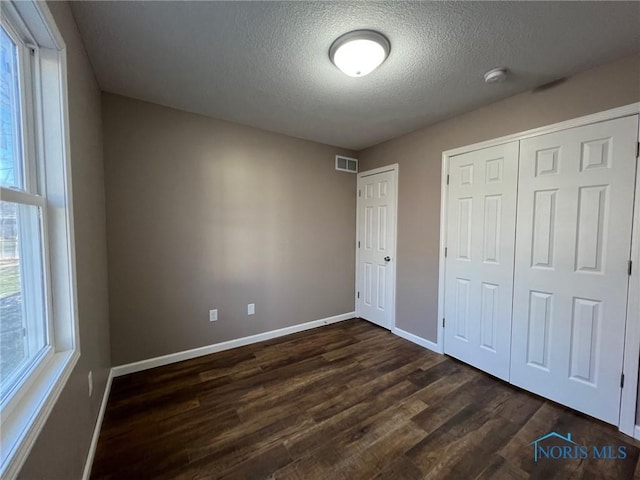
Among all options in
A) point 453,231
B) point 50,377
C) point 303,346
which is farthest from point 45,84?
point 453,231

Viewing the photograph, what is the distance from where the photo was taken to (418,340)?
2.90m

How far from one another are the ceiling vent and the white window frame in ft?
9.03

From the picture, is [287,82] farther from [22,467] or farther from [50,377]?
[22,467]

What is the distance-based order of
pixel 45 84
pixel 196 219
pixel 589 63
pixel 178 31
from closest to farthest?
pixel 45 84 → pixel 178 31 → pixel 589 63 → pixel 196 219

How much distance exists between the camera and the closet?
5.54ft

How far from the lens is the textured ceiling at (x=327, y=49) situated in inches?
52.0

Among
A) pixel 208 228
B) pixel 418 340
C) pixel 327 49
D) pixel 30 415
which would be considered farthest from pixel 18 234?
pixel 418 340

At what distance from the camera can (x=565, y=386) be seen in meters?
1.89

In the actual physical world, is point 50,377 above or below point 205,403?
above

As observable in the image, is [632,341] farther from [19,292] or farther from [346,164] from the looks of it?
[19,292]

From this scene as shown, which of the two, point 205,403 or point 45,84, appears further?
point 205,403

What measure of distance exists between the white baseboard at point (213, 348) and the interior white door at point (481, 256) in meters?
1.58

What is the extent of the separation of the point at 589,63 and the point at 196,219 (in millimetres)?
3279

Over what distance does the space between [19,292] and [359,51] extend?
1994 mm
